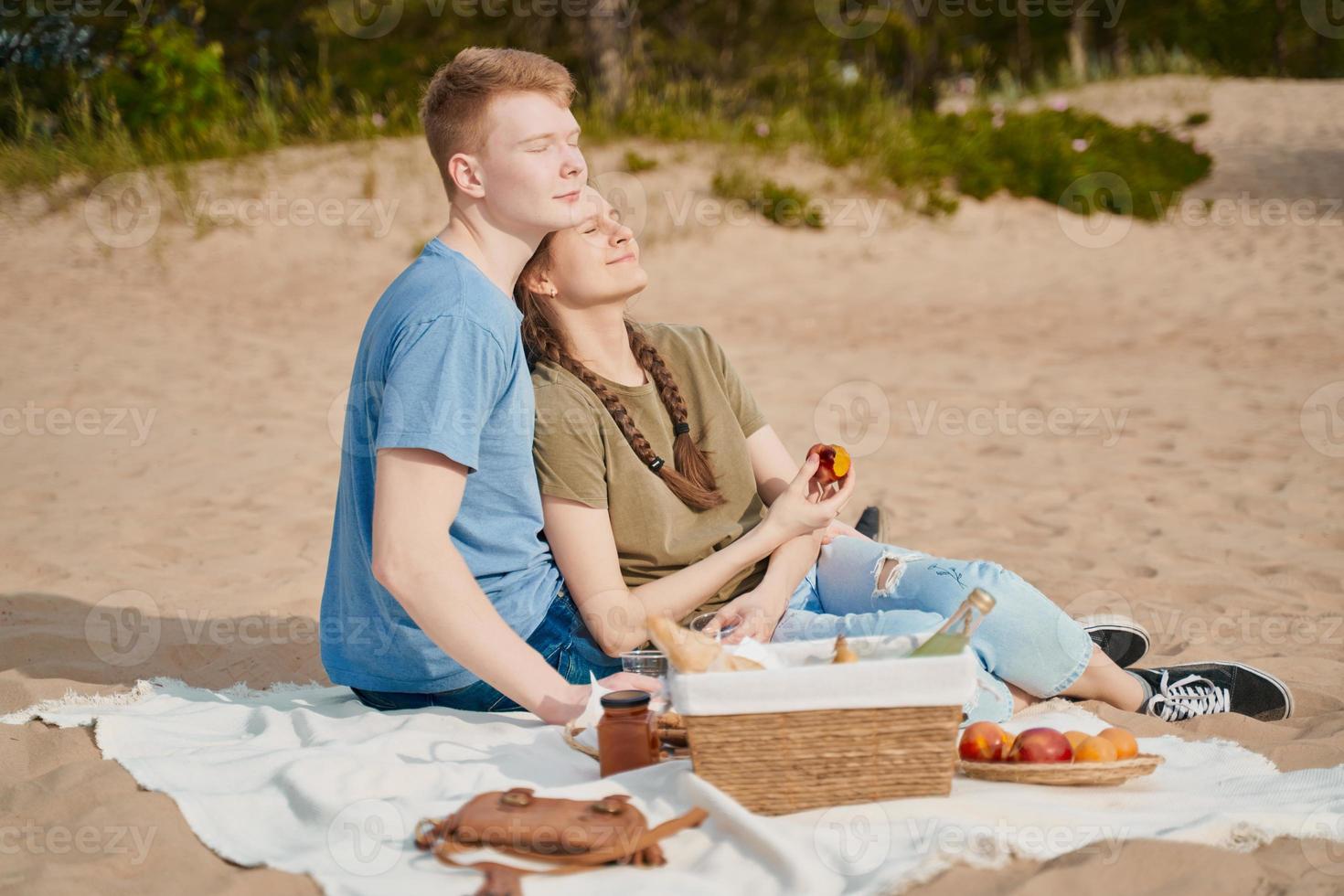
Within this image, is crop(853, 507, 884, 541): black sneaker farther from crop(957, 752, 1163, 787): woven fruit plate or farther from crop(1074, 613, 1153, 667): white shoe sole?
crop(957, 752, 1163, 787): woven fruit plate

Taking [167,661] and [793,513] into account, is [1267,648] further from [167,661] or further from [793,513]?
[167,661]

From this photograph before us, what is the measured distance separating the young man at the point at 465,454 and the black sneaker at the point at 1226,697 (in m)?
1.50

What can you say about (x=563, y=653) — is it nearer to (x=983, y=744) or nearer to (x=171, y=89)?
(x=983, y=744)

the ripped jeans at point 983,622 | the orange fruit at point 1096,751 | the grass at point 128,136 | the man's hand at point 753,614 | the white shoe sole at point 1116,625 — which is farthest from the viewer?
the grass at point 128,136

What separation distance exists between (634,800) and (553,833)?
0.23 meters

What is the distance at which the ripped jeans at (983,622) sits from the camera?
9.96ft

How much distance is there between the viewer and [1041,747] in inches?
104

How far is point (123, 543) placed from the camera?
5.38 meters

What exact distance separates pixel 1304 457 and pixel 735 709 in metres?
5.30

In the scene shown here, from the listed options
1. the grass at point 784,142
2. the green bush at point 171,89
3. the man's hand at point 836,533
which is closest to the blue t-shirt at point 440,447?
the man's hand at point 836,533

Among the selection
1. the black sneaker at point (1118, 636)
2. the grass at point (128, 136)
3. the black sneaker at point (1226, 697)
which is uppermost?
the grass at point (128, 136)

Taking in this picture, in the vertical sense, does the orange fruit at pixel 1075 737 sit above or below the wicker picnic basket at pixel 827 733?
below

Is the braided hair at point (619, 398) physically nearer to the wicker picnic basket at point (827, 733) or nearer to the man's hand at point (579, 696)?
the man's hand at point (579, 696)

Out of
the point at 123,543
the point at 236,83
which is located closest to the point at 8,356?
the point at 123,543
